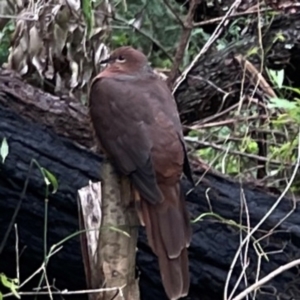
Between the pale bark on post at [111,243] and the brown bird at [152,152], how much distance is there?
4.6 inches

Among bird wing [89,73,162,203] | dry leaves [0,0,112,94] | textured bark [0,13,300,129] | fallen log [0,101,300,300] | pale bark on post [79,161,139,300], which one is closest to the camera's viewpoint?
pale bark on post [79,161,139,300]

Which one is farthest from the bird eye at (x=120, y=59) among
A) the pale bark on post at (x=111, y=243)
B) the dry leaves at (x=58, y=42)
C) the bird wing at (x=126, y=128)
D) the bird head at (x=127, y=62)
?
the pale bark on post at (x=111, y=243)

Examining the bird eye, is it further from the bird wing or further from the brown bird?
the bird wing

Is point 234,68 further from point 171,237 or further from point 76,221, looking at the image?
point 171,237

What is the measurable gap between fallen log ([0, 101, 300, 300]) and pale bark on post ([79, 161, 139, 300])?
36.0 inches

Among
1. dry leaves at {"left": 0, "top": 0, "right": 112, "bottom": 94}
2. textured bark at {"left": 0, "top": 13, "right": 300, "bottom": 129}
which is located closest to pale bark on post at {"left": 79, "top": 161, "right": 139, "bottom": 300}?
dry leaves at {"left": 0, "top": 0, "right": 112, "bottom": 94}

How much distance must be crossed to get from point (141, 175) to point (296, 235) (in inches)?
41.8

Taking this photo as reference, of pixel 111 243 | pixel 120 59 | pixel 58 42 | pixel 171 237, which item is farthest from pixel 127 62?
pixel 111 243

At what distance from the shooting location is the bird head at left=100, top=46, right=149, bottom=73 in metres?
4.28

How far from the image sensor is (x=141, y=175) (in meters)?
3.66

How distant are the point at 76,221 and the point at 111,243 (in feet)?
3.45

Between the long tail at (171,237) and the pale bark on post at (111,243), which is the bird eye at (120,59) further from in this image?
the pale bark on post at (111,243)

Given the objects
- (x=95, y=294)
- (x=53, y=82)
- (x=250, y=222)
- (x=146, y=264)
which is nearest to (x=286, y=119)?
(x=250, y=222)

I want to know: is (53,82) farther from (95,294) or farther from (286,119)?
(95,294)
